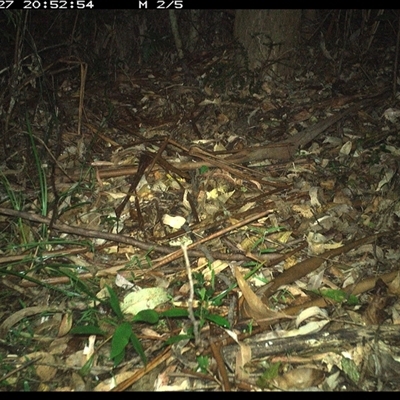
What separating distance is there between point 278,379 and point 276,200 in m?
1.15

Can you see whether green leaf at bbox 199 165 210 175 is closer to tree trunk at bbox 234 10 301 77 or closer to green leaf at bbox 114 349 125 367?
green leaf at bbox 114 349 125 367

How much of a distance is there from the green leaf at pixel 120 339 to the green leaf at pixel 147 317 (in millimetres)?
58

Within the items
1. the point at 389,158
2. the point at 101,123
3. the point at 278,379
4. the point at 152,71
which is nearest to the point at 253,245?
the point at 278,379

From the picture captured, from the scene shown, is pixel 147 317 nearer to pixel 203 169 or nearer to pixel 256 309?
pixel 256 309

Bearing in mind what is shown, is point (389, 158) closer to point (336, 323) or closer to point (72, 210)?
point (336, 323)

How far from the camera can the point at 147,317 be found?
1781 mm

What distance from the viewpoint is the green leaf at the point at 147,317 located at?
178 cm

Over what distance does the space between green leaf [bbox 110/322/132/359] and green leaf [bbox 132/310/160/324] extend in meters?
0.06

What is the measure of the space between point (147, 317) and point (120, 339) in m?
0.15

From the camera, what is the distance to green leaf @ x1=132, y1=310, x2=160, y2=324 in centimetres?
178

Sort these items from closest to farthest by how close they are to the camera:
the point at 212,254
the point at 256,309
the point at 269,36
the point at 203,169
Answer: the point at 256,309
the point at 212,254
the point at 203,169
the point at 269,36

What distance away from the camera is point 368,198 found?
2.58 meters
